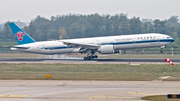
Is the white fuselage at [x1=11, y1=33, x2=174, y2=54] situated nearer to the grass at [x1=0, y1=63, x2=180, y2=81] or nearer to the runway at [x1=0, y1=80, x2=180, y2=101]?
the grass at [x1=0, y1=63, x2=180, y2=81]

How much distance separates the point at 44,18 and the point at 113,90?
142m

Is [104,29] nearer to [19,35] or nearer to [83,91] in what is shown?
[19,35]

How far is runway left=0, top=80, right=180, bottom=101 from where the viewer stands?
17.2 meters

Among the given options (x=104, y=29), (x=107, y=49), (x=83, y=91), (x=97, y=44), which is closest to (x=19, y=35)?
(x=97, y=44)

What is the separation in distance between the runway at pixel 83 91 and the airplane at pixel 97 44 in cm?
2542

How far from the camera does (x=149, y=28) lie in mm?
107188

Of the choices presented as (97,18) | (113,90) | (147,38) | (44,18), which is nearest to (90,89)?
(113,90)

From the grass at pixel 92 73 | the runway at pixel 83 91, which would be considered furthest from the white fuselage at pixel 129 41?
the runway at pixel 83 91

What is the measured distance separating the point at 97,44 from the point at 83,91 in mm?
30049

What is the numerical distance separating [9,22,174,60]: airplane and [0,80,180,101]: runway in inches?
1001

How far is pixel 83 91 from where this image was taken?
63.9ft

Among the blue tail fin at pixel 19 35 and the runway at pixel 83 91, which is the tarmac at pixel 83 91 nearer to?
the runway at pixel 83 91

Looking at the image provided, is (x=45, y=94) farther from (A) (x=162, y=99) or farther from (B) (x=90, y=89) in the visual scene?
(A) (x=162, y=99)

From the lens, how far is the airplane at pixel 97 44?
157ft
